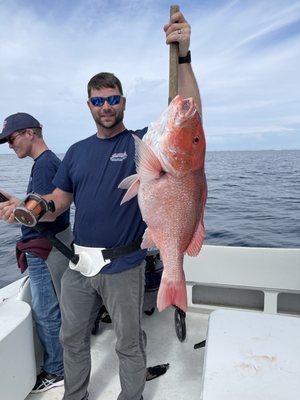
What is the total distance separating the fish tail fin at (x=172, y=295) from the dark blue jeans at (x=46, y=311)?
65.3 inches

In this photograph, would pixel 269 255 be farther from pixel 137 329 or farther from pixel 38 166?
pixel 38 166

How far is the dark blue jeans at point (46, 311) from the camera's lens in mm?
3238

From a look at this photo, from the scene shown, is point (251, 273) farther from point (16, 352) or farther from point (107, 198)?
point (16, 352)

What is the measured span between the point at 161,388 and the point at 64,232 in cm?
166

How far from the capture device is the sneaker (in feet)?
10.7

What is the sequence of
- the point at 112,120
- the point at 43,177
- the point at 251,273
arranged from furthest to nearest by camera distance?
the point at 251,273 → the point at 43,177 → the point at 112,120

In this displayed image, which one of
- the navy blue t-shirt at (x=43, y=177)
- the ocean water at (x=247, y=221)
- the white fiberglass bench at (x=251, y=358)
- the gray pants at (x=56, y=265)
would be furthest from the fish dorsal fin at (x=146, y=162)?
the ocean water at (x=247, y=221)

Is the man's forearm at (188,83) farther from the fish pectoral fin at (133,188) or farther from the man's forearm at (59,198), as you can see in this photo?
the man's forearm at (59,198)

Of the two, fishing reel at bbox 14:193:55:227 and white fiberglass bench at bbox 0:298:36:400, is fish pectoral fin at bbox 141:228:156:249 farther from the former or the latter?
white fiberglass bench at bbox 0:298:36:400

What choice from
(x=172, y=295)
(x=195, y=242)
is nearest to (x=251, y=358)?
(x=172, y=295)

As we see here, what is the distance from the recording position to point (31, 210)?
2.45 metres

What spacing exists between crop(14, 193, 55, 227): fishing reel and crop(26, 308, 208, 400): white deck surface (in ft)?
5.75

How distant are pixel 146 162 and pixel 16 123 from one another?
1799mm

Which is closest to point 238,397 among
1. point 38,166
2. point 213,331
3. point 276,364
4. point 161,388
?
point 276,364
